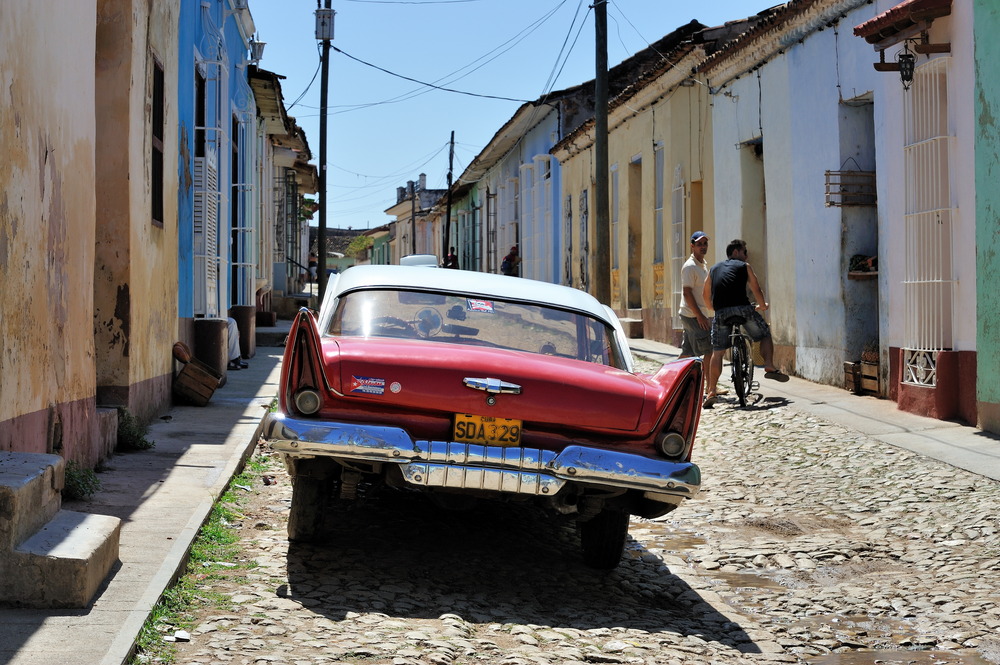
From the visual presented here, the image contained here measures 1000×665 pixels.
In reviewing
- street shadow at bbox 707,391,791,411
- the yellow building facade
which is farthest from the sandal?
the yellow building facade

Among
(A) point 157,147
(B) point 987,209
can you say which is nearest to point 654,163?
(B) point 987,209

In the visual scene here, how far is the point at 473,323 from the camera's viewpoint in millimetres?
6086

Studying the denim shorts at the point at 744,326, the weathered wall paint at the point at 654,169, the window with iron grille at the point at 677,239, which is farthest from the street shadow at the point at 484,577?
the window with iron grille at the point at 677,239

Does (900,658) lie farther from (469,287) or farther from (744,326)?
(744,326)

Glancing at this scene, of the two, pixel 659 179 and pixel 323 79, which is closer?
pixel 659 179

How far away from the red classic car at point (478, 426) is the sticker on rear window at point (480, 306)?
1.49 feet

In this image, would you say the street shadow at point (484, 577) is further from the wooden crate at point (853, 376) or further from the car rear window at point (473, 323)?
the wooden crate at point (853, 376)

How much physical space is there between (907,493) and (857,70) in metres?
6.11

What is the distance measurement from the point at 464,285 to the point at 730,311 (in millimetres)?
5813

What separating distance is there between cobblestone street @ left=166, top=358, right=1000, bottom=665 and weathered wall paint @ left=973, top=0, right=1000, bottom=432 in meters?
1.37

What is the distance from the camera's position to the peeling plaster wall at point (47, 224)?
17.9 ft

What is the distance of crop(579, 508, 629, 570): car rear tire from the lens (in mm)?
5793

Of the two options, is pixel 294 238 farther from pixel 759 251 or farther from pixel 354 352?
pixel 354 352

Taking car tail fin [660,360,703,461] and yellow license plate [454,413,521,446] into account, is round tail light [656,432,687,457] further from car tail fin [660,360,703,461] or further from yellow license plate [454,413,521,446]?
yellow license plate [454,413,521,446]
